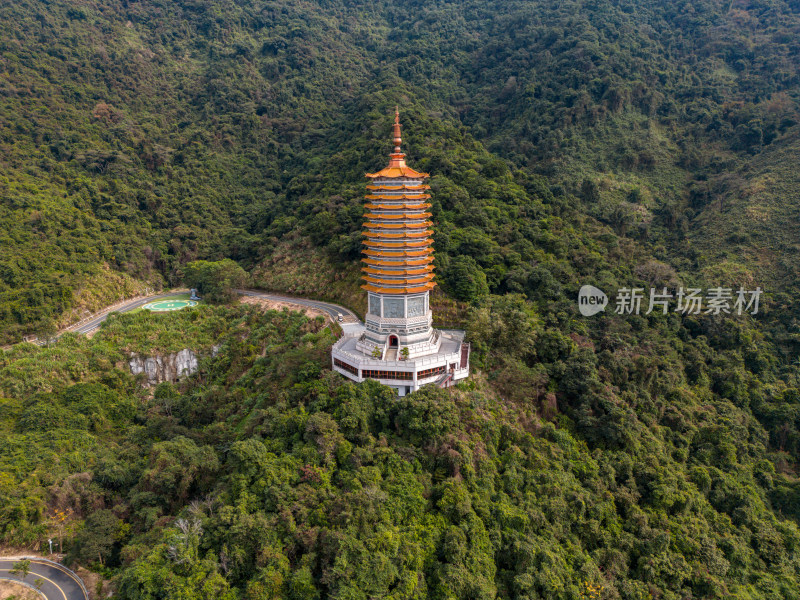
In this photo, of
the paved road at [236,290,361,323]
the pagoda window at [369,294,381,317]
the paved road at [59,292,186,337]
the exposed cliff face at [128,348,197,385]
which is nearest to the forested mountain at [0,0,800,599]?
the paved road at [236,290,361,323]

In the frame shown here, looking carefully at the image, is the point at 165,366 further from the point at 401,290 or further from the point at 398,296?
the point at 401,290

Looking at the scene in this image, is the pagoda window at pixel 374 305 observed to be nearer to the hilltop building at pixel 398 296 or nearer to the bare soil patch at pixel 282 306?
the hilltop building at pixel 398 296

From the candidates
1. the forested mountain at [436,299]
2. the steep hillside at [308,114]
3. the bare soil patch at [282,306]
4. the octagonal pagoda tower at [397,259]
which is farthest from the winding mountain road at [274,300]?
the octagonal pagoda tower at [397,259]

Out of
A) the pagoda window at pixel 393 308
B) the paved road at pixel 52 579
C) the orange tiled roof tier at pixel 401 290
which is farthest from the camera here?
the pagoda window at pixel 393 308

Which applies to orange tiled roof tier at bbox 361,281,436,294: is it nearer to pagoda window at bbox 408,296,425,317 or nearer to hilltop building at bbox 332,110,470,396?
hilltop building at bbox 332,110,470,396

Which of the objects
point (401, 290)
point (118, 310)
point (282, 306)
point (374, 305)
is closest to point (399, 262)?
point (401, 290)

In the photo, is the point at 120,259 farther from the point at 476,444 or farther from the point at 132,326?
the point at 476,444
